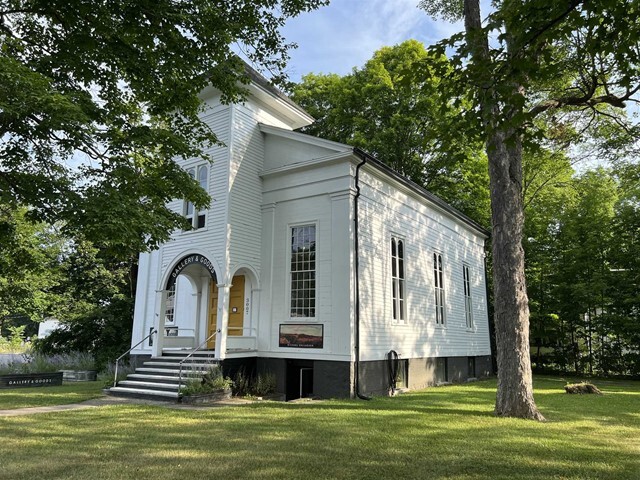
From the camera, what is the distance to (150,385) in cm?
1233

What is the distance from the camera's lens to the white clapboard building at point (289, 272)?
41.4ft

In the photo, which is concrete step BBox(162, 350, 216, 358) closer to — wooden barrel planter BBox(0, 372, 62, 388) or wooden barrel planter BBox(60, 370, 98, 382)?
wooden barrel planter BBox(0, 372, 62, 388)

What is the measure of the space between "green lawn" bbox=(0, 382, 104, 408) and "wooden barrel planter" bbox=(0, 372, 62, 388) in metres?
0.45

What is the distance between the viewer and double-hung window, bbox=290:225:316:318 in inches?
520

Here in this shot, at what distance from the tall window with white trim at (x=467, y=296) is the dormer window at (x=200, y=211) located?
12109 mm

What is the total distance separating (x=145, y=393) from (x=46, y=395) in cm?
277

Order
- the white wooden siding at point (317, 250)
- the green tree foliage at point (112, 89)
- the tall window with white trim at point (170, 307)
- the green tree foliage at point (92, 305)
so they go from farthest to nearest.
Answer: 1. the green tree foliage at point (92, 305)
2. the tall window with white trim at point (170, 307)
3. the white wooden siding at point (317, 250)
4. the green tree foliage at point (112, 89)

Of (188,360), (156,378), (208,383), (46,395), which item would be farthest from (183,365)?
(46,395)

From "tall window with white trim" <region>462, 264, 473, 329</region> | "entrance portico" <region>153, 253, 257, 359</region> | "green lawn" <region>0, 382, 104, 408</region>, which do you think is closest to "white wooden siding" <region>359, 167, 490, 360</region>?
"tall window with white trim" <region>462, 264, 473, 329</region>

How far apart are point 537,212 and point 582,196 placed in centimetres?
272

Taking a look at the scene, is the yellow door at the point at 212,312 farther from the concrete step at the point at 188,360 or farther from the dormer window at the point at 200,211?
the dormer window at the point at 200,211

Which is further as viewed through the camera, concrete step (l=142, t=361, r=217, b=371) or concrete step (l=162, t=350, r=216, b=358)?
concrete step (l=162, t=350, r=216, b=358)

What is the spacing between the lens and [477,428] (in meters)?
7.90

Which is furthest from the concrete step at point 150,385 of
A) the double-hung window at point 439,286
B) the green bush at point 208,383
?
the double-hung window at point 439,286
